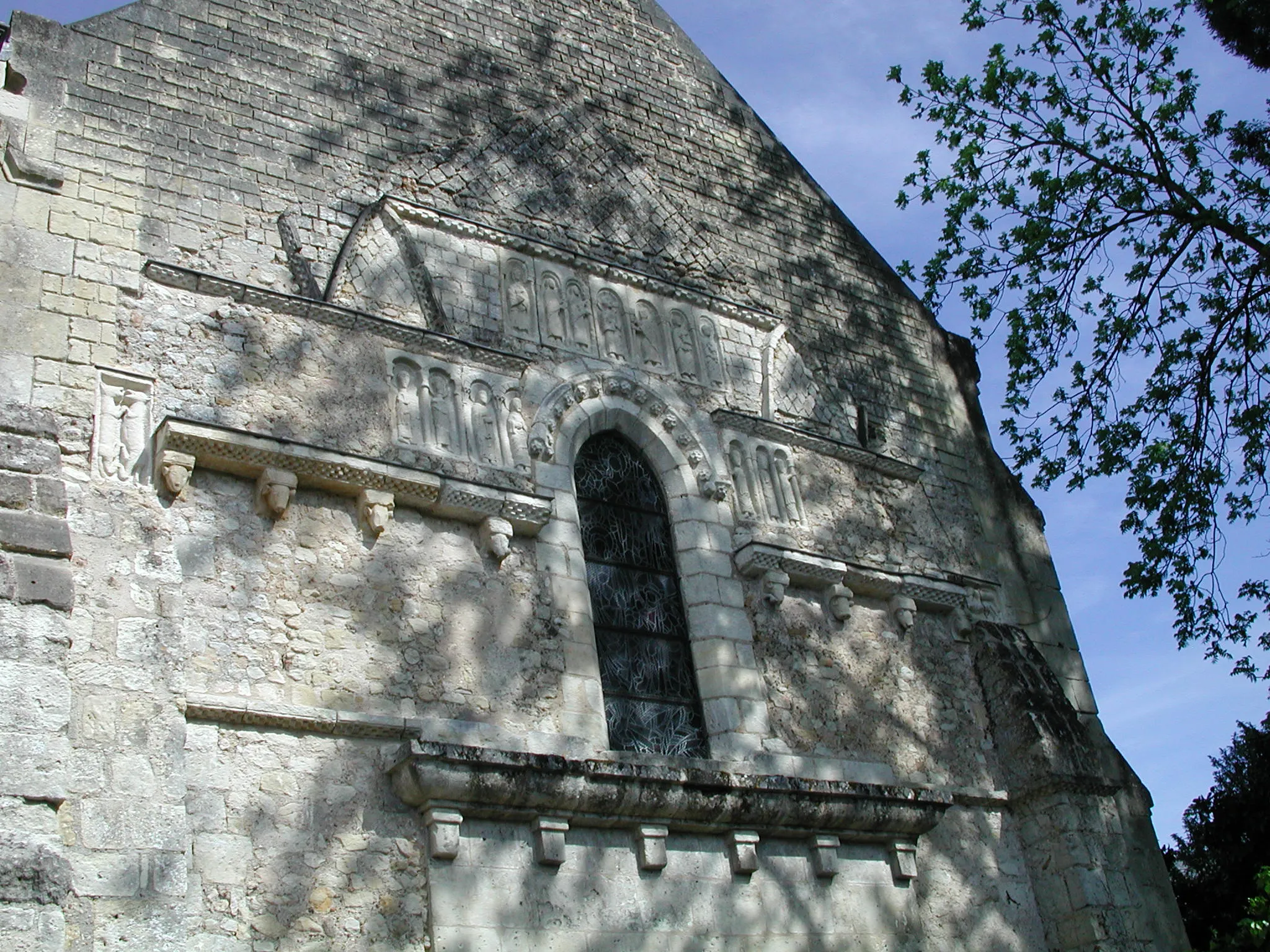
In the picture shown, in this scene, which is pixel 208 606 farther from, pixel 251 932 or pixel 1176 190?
pixel 1176 190

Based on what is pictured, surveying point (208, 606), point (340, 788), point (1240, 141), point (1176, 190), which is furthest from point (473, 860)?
point (1240, 141)

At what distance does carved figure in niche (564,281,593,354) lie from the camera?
9719mm

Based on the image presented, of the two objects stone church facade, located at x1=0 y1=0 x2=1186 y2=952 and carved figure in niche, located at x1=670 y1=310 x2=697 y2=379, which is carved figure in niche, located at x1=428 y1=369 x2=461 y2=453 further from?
carved figure in niche, located at x1=670 y1=310 x2=697 y2=379

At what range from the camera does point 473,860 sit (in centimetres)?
717

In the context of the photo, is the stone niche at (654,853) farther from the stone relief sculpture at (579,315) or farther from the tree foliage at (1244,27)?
the tree foliage at (1244,27)

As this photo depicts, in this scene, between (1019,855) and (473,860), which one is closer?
(473,860)

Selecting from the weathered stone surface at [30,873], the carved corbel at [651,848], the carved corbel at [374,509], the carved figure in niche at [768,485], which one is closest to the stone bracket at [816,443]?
the carved figure in niche at [768,485]

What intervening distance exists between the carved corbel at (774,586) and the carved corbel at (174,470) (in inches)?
161

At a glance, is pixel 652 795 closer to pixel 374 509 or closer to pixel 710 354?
pixel 374 509

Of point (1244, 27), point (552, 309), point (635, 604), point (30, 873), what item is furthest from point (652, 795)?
point (1244, 27)

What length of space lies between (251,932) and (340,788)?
862mm

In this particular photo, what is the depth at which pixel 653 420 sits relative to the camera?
9.77 metres

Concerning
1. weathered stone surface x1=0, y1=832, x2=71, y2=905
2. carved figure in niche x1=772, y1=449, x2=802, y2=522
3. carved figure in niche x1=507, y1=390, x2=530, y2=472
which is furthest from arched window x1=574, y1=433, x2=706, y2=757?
weathered stone surface x1=0, y1=832, x2=71, y2=905

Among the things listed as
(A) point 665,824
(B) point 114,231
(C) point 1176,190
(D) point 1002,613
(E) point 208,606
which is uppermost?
(C) point 1176,190
